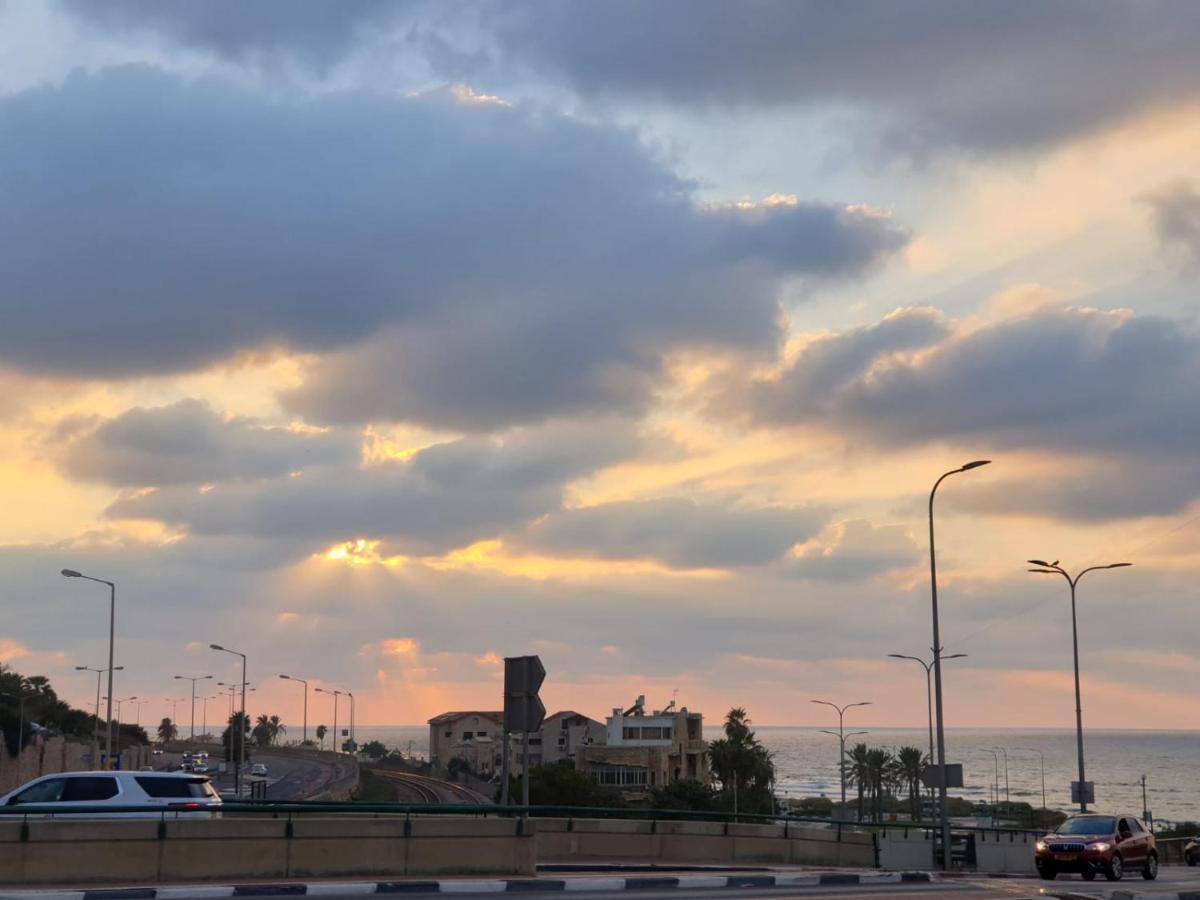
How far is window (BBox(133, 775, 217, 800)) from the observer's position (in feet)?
92.7

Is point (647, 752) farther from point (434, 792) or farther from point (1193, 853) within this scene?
point (1193, 853)

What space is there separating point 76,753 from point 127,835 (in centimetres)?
9243

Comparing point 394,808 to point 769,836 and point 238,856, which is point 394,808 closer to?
point 238,856

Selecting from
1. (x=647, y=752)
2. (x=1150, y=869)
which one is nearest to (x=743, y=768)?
(x=647, y=752)

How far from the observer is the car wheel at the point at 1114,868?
118 feet

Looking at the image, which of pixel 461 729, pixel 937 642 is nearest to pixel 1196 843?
pixel 937 642

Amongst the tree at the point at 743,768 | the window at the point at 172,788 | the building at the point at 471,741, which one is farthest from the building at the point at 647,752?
the window at the point at 172,788

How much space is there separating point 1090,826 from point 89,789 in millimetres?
25729

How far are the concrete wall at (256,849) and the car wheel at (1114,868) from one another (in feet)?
63.9

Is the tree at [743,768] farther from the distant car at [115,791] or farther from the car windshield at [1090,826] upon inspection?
the distant car at [115,791]

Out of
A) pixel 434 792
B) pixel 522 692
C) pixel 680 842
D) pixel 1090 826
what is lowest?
pixel 434 792

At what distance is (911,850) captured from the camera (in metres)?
42.2

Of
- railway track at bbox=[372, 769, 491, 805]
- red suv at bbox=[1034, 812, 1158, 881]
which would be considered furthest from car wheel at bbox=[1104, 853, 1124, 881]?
railway track at bbox=[372, 769, 491, 805]

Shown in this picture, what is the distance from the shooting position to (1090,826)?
122ft
